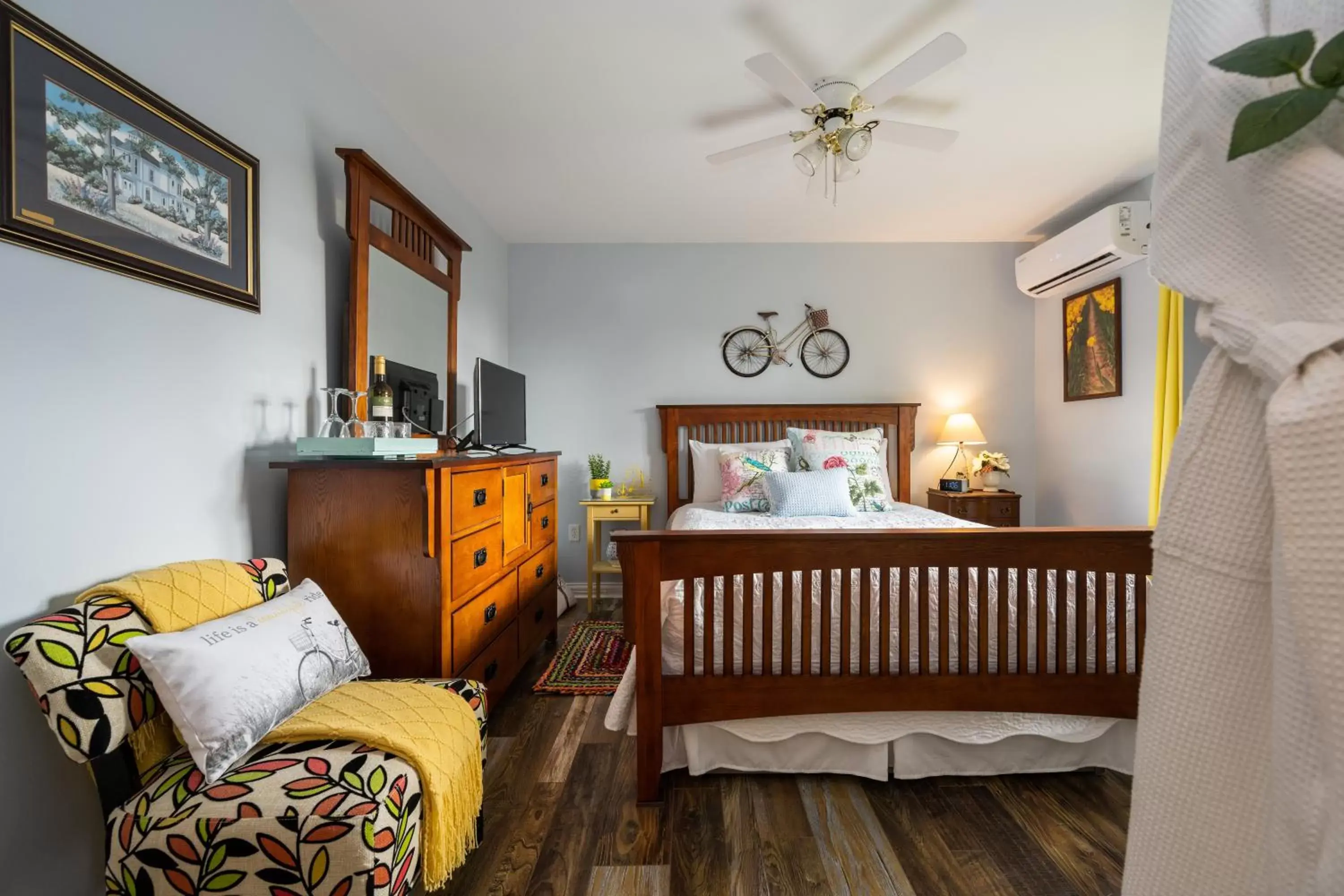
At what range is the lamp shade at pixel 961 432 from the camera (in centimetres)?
412

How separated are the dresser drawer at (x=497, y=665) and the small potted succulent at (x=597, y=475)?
1565 millimetres

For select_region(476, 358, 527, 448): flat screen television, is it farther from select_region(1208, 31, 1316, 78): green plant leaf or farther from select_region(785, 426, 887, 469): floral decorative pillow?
select_region(1208, 31, 1316, 78): green plant leaf

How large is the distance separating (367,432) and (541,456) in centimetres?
109

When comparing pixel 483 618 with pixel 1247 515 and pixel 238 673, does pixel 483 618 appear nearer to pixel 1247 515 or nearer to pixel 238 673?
pixel 238 673

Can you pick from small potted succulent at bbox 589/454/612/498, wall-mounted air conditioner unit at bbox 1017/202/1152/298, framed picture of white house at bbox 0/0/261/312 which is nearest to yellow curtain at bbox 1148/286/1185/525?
wall-mounted air conditioner unit at bbox 1017/202/1152/298

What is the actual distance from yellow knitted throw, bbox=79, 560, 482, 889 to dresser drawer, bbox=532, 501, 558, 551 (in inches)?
54.8

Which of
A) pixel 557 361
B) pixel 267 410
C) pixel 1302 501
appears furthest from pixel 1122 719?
pixel 557 361

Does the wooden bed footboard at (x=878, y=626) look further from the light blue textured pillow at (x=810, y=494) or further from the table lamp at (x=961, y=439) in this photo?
the table lamp at (x=961, y=439)

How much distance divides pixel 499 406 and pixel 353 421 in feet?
3.99

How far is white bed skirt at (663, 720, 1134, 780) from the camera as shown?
1.89 meters

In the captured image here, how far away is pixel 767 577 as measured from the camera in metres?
1.87

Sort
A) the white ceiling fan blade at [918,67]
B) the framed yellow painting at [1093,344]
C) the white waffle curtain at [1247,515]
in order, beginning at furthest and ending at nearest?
the framed yellow painting at [1093,344]
the white ceiling fan blade at [918,67]
the white waffle curtain at [1247,515]

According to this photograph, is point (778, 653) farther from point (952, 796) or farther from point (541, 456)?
point (541, 456)

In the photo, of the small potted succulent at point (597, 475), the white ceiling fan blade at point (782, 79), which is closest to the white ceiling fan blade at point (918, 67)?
the white ceiling fan blade at point (782, 79)
